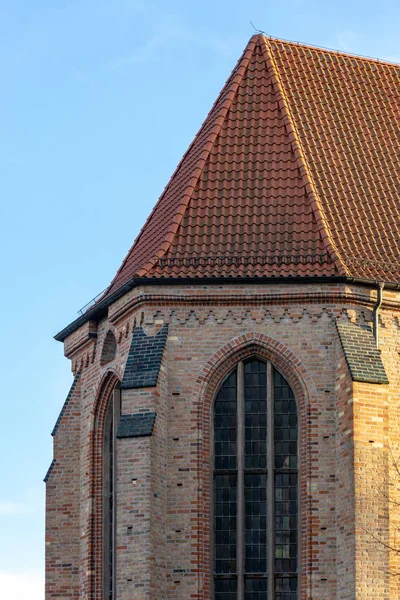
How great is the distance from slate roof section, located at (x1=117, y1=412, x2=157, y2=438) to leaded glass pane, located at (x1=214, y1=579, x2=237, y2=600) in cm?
316

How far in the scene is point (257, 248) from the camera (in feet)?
148

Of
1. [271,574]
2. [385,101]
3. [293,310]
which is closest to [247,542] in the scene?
[271,574]

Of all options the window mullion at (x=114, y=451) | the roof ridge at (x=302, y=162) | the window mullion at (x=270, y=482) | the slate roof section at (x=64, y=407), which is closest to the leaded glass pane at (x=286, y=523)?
the window mullion at (x=270, y=482)

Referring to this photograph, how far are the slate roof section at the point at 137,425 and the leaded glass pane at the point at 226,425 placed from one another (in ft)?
4.84

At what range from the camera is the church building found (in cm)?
4322

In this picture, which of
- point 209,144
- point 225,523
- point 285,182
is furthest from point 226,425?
point 209,144

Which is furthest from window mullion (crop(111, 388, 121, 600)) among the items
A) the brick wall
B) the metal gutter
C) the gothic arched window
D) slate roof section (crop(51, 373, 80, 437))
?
the gothic arched window

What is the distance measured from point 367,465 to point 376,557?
1.77 meters

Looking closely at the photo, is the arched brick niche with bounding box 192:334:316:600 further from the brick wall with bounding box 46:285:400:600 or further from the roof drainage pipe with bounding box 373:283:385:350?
the roof drainage pipe with bounding box 373:283:385:350

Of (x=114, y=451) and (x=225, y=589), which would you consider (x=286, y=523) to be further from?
(x=114, y=451)

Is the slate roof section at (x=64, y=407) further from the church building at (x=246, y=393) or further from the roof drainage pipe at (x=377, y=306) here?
the roof drainage pipe at (x=377, y=306)

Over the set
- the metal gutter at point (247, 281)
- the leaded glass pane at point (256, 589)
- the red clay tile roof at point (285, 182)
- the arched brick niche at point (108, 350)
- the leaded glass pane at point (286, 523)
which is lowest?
the leaded glass pane at point (256, 589)

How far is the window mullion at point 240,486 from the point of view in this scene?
143ft

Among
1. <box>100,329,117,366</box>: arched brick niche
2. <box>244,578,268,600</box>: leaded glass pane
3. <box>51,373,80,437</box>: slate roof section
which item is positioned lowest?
<box>244,578,268,600</box>: leaded glass pane
